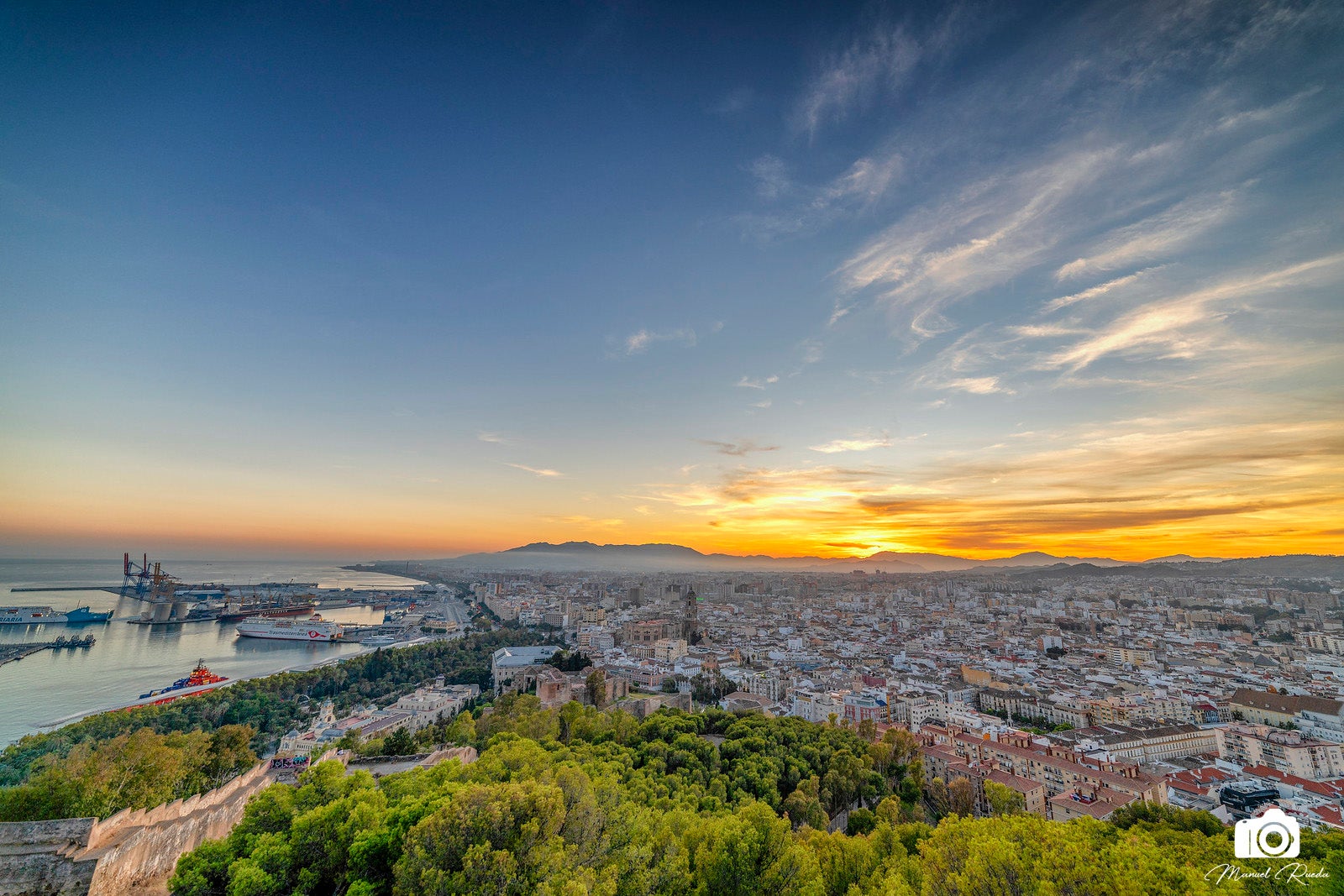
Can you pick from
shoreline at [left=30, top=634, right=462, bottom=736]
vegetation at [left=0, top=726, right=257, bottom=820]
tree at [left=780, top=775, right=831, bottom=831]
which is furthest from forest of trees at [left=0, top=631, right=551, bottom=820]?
tree at [left=780, top=775, right=831, bottom=831]

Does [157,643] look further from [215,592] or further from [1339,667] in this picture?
[1339,667]

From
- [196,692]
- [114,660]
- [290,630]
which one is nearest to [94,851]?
[196,692]

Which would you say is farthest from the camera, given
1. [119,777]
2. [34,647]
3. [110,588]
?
[110,588]

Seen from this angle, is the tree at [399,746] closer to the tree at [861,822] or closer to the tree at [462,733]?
the tree at [462,733]

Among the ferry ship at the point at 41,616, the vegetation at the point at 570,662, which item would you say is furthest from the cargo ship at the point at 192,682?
the ferry ship at the point at 41,616

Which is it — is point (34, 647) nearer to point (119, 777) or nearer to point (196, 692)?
point (196, 692)

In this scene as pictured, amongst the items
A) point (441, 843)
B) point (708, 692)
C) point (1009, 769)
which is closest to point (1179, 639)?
point (1009, 769)
